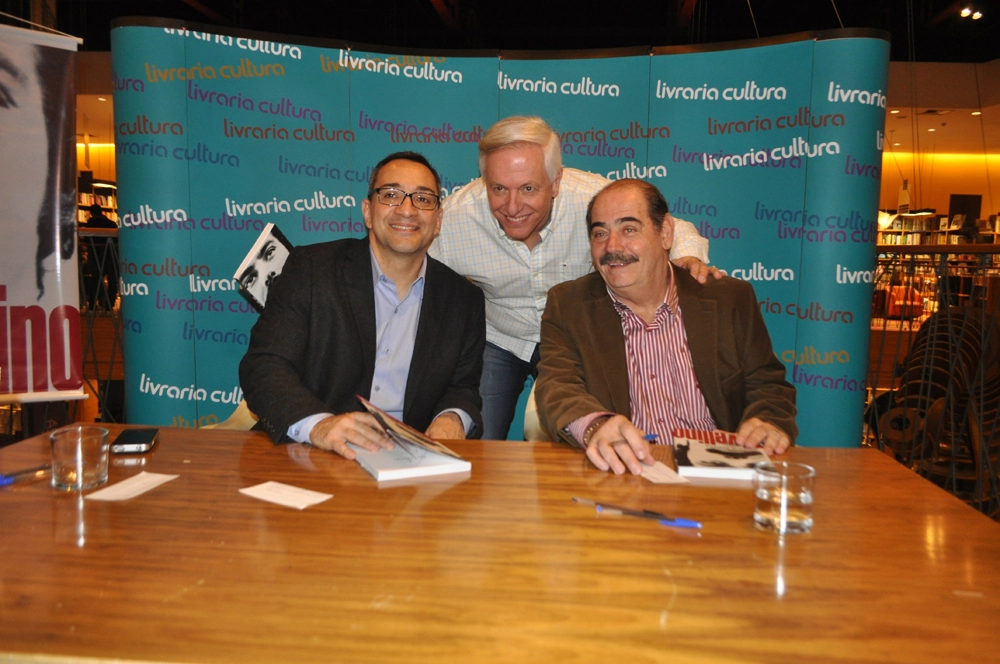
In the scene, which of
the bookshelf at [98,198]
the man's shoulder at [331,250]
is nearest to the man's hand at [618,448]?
the man's shoulder at [331,250]

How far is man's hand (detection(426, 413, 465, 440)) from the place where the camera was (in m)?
2.22

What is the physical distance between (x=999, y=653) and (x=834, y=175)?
3.71m

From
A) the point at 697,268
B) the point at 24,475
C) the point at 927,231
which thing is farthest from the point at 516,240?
the point at 927,231

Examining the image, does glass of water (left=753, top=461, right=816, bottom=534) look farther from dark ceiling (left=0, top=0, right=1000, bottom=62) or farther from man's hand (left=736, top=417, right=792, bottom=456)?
dark ceiling (left=0, top=0, right=1000, bottom=62)

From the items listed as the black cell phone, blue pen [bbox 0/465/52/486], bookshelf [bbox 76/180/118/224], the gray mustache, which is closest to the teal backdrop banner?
the gray mustache

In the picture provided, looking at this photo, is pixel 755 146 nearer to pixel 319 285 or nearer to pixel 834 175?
pixel 834 175

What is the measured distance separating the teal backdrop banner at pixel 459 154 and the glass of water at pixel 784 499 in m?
3.08

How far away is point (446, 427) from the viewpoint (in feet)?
7.39

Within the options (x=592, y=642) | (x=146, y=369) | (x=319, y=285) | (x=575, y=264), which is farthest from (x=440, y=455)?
(x=146, y=369)

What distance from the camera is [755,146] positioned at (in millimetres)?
4324

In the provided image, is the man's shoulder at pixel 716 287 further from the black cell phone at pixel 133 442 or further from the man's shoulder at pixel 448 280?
the black cell phone at pixel 133 442

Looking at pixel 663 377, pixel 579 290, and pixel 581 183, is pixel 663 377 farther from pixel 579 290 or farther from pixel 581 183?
pixel 581 183

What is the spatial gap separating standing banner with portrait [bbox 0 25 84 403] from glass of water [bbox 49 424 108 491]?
2.72 metres

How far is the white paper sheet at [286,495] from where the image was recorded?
1379 millimetres
